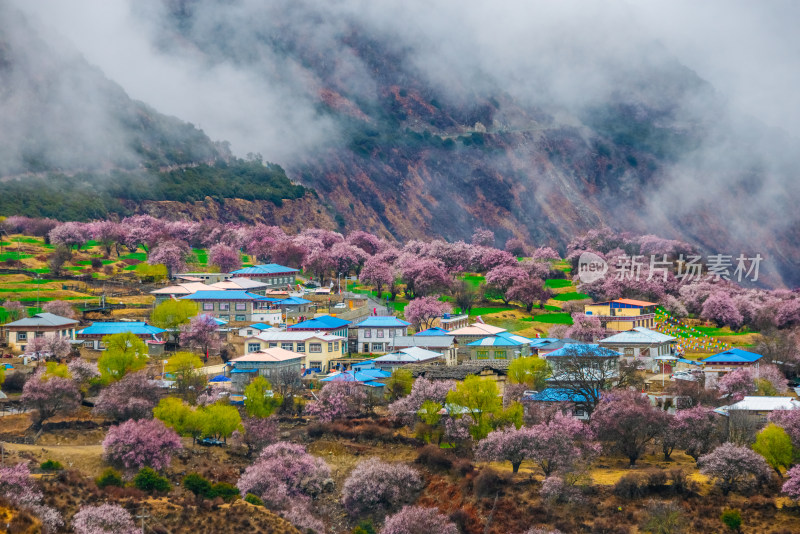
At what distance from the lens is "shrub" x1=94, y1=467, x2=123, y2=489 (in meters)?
56.6

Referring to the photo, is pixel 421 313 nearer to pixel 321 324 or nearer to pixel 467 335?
pixel 467 335

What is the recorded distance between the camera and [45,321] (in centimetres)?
8238

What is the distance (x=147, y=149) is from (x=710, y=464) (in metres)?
139

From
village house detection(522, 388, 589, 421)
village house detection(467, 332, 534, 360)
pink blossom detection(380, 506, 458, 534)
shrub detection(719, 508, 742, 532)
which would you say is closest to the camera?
shrub detection(719, 508, 742, 532)

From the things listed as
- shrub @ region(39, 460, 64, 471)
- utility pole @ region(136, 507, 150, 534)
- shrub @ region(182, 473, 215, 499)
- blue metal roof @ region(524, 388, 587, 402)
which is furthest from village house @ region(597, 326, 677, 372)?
shrub @ region(39, 460, 64, 471)

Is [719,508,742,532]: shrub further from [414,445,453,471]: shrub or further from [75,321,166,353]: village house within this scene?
[75,321,166,353]: village house

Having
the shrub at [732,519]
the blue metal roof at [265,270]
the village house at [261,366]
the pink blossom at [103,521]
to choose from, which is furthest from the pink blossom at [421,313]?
the pink blossom at [103,521]

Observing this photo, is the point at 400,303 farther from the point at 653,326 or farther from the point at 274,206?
the point at 274,206

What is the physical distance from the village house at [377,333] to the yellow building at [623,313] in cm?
1706

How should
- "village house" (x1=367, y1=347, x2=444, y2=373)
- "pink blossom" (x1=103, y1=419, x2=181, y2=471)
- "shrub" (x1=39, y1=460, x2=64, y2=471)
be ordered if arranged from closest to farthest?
1. "shrub" (x1=39, y1=460, x2=64, y2=471)
2. "pink blossom" (x1=103, y1=419, x2=181, y2=471)
3. "village house" (x1=367, y1=347, x2=444, y2=373)

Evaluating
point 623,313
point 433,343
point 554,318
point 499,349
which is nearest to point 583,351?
point 499,349

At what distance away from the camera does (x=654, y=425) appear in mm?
61750

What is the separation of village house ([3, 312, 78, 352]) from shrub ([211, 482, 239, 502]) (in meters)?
26.4

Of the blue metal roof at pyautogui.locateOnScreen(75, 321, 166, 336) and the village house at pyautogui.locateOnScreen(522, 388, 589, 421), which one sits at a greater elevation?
the blue metal roof at pyautogui.locateOnScreen(75, 321, 166, 336)
